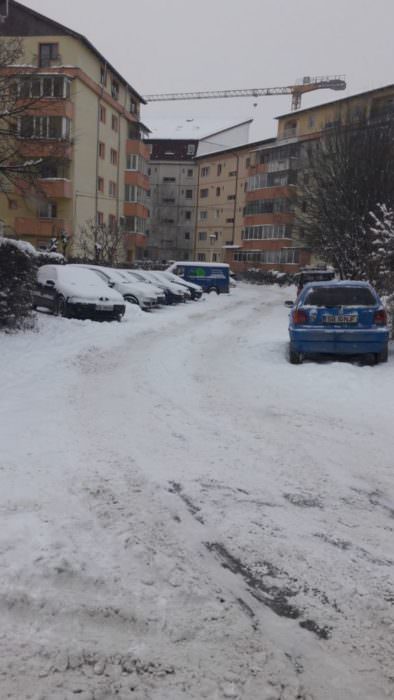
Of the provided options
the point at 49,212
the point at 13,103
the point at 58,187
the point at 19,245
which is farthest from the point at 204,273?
the point at 19,245

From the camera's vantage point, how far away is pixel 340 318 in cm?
965

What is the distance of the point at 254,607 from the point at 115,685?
837mm

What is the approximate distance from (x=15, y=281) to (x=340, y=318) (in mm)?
6903

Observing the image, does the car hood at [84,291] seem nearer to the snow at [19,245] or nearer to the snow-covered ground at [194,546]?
the snow at [19,245]

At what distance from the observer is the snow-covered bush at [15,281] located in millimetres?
11492

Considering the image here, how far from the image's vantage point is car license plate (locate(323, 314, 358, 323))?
9.60m

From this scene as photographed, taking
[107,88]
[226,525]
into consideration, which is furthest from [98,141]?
[226,525]

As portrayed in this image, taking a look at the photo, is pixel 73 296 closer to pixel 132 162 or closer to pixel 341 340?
pixel 341 340

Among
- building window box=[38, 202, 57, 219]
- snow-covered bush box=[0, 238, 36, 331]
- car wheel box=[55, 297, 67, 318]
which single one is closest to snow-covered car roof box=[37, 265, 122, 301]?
car wheel box=[55, 297, 67, 318]

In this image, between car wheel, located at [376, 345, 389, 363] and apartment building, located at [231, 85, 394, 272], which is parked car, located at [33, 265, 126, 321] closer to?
car wheel, located at [376, 345, 389, 363]

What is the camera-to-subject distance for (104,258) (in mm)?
34094

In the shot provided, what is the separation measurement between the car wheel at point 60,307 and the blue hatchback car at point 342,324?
7765mm

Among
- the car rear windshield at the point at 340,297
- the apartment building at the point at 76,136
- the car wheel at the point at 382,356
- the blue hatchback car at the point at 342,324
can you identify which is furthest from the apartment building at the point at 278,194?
the car wheel at the point at 382,356

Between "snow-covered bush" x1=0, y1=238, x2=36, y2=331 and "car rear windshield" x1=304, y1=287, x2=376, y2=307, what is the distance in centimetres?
620
